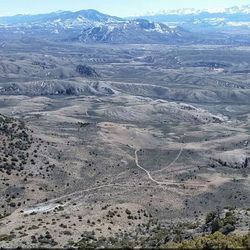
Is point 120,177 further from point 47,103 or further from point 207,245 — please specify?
point 47,103

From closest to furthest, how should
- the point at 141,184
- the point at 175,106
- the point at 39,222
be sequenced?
1. the point at 39,222
2. the point at 141,184
3. the point at 175,106

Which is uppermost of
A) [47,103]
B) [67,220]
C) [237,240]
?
[237,240]

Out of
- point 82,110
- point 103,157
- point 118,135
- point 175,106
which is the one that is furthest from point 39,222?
point 175,106

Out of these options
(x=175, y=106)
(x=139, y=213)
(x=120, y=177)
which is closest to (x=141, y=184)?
(x=120, y=177)

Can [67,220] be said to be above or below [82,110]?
above

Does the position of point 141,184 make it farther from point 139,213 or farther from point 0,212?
point 0,212

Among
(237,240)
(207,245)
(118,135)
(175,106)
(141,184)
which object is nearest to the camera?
(207,245)

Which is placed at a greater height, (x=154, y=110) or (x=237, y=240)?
(x=237, y=240)

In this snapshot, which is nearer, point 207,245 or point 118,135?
point 207,245

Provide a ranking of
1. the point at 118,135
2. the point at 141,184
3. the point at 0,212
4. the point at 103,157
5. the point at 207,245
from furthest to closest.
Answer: the point at 118,135, the point at 103,157, the point at 141,184, the point at 0,212, the point at 207,245
